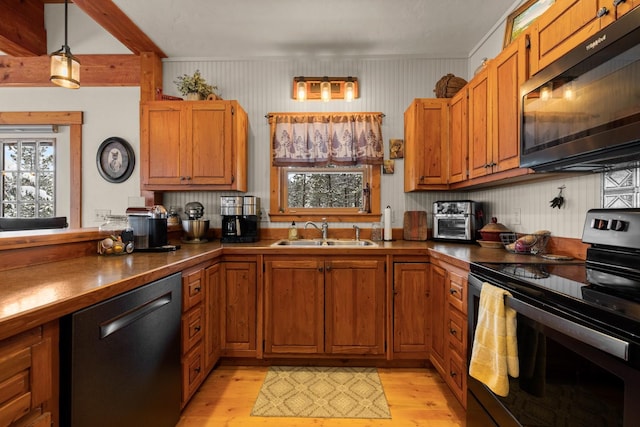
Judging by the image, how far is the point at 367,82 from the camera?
9.73 ft

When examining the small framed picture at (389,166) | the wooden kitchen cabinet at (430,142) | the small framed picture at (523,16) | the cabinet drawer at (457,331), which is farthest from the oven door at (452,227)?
the small framed picture at (523,16)

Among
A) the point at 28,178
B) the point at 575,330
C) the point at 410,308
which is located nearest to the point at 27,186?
the point at 28,178

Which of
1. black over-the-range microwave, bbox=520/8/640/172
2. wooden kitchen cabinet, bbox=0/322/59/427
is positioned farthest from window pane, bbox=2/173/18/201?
black over-the-range microwave, bbox=520/8/640/172

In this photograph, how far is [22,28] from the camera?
2.90 meters

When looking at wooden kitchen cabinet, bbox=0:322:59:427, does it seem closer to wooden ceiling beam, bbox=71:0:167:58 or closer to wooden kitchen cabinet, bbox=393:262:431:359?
wooden kitchen cabinet, bbox=393:262:431:359

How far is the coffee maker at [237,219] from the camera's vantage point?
2.56m

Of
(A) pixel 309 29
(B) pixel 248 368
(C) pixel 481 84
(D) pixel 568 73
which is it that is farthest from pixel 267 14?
(B) pixel 248 368

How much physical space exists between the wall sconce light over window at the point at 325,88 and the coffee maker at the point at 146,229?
1.69 metres

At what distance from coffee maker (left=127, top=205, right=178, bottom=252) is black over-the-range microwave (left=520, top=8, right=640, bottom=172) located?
2163 mm

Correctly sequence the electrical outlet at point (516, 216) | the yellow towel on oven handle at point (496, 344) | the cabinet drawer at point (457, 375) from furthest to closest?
the electrical outlet at point (516, 216) → the cabinet drawer at point (457, 375) → the yellow towel on oven handle at point (496, 344)

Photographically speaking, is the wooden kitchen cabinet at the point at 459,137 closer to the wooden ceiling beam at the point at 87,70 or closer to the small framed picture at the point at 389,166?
the small framed picture at the point at 389,166

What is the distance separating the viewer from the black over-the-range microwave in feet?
3.20

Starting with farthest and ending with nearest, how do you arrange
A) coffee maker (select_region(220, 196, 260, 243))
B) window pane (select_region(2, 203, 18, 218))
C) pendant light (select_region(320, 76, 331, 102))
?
1. window pane (select_region(2, 203, 18, 218))
2. pendant light (select_region(320, 76, 331, 102))
3. coffee maker (select_region(220, 196, 260, 243))

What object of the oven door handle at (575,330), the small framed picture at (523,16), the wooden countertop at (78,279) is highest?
the small framed picture at (523,16)
